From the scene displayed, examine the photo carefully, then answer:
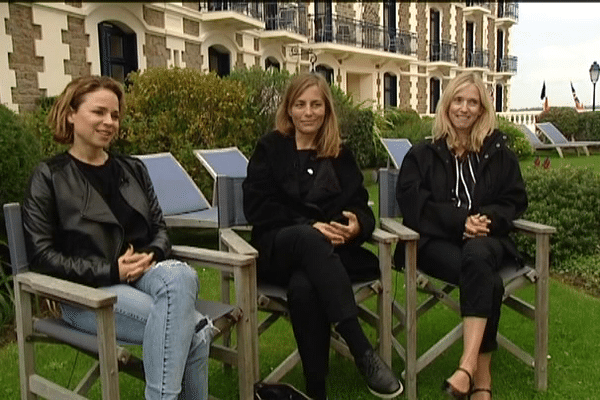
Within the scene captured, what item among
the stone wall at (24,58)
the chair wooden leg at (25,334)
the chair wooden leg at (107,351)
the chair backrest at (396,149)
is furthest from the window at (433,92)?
the chair wooden leg at (107,351)

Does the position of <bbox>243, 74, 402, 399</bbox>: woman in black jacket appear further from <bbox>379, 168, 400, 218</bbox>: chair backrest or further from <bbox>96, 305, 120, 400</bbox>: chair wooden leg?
<bbox>96, 305, 120, 400</bbox>: chair wooden leg

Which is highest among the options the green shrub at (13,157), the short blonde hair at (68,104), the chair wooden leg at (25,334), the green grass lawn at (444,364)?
the short blonde hair at (68,104)

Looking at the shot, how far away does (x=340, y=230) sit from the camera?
9.28 ft

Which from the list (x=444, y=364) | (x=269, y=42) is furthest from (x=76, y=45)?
(x=444, y=364)

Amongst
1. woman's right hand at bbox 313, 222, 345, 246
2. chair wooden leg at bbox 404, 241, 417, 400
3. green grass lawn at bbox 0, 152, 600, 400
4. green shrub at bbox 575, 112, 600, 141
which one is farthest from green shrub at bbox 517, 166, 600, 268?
green shrub at bbox 575, 112, 600, 141

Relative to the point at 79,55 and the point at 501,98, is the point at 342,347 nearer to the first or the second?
the point at 79,55

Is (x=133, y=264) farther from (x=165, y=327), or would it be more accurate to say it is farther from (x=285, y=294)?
(x=285, y=294)

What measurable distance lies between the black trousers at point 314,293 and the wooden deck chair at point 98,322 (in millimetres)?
207

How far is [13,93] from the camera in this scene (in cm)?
868

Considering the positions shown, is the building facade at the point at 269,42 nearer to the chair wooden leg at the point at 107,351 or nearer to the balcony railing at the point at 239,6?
the balcony railing at the point at 239,6

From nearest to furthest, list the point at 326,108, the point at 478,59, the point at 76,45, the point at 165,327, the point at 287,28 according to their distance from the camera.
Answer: the point at 165,327 < the point at 326,108 < the point at 76,45 < the point at 287,28 < the point at 478,59

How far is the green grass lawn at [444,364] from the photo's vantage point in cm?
292

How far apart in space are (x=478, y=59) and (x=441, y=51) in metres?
4.64

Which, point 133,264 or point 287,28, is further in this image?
point 287,28
